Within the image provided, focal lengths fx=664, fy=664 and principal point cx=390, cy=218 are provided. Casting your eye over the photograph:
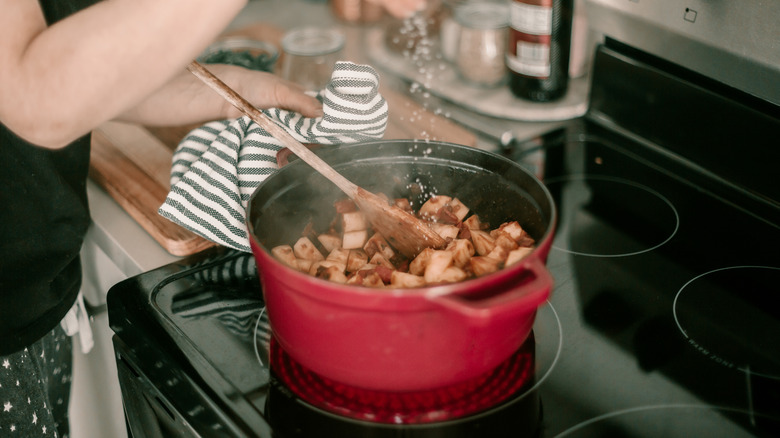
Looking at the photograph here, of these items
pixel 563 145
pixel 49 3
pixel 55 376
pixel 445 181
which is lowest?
pixel 55 376

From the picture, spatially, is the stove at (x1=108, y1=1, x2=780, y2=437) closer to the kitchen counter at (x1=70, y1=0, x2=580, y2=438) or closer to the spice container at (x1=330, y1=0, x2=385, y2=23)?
the kitchen counter at (x1=70, y1=0, x2=580, y2=438)

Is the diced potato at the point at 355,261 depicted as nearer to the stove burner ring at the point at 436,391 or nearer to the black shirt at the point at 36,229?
the stove burner ring at the point at 436,391

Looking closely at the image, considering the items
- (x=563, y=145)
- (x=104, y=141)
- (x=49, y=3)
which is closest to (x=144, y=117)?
(x=104, y=141)

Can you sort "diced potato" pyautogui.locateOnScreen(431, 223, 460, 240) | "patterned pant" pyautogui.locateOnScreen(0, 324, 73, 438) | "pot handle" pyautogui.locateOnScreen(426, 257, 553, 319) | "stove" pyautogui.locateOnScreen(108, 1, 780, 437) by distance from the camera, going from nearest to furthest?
"pot handle" pyautogui.locateOnScreen(426, 257, 553, 319) < "stove" pyautogui.locateOnScreen(108, 1, 780, 437) < "diced potato" pyautogui.locateOnScreen(431, 223, 460, 240) < "patterned pant" pyautogui.locateOnScreen(0, 324, 73, 438)

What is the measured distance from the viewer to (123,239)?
2.69ft

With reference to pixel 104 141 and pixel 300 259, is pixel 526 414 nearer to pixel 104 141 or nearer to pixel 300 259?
pixel 300 259

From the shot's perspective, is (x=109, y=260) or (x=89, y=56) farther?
(x=109, y=260)

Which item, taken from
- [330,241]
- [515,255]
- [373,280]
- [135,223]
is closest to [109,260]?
[135,223]

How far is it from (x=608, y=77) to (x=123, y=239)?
68cm

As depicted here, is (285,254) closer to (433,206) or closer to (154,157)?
(433,206)

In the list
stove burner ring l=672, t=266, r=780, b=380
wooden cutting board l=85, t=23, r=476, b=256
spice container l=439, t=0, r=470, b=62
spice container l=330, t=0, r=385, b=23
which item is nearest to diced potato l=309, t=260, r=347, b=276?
wooden cutting board l=85, t=23, r=476, b=256

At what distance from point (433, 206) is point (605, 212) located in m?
0.25

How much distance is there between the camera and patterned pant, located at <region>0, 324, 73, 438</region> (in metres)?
0.78

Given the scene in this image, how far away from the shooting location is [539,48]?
965 millimetres
